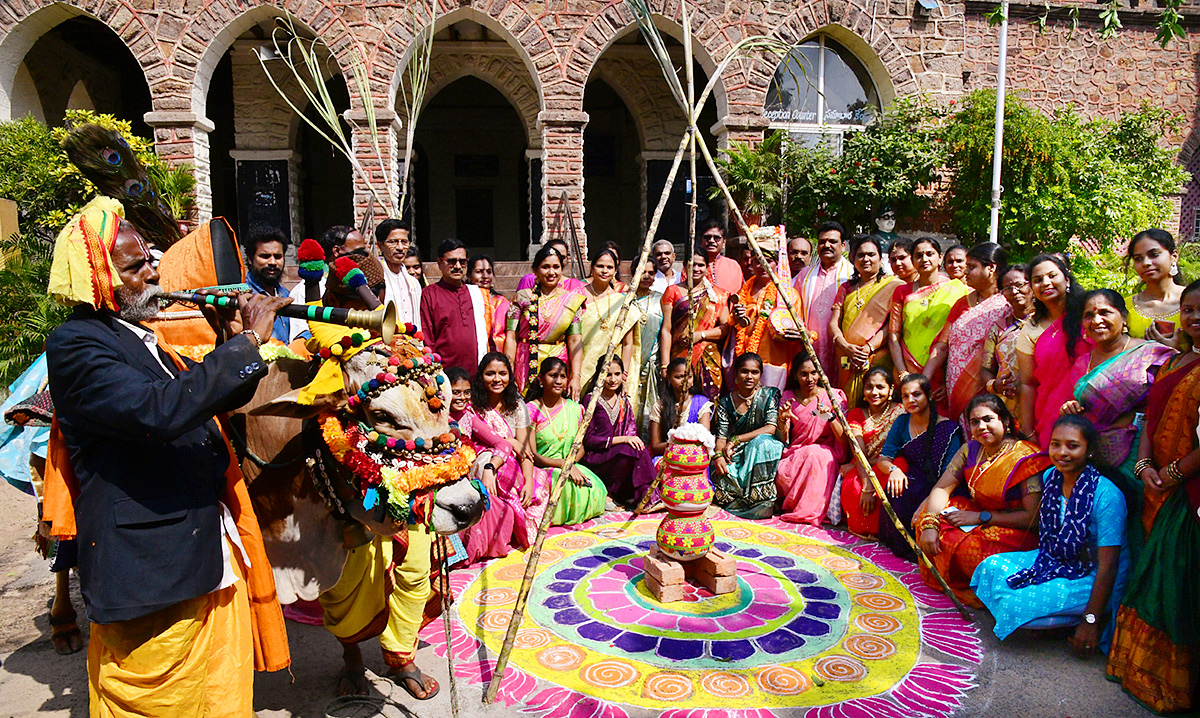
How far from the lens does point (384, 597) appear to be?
3057 millimetres

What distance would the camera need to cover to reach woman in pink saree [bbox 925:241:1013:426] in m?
4.89

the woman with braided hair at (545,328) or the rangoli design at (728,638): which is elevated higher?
the woman with braided hair at (545,328)

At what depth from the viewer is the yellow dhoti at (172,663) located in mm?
2209

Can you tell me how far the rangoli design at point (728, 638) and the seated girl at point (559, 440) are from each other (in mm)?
544

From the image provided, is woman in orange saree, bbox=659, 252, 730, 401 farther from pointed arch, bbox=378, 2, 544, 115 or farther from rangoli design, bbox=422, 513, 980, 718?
pointed arch, bbox=378, 2, 544, 115

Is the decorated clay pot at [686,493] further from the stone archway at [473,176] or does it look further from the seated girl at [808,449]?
the stone archway at [473,176]

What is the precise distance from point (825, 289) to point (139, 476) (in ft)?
17.3

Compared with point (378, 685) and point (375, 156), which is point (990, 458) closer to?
point (378, 685)

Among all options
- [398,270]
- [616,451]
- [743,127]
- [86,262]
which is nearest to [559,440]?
[616,451]

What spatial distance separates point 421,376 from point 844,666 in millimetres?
2430

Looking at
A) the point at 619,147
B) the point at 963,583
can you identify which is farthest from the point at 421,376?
the point at 619,147

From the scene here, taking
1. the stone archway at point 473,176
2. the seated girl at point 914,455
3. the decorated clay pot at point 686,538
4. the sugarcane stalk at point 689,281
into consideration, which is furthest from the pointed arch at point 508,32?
the decorated clay pot at point 686,538

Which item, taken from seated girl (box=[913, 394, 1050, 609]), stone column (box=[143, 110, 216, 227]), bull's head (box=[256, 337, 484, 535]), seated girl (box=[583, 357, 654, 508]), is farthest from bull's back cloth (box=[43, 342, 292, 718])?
stone column (box=[143, 110, 216, 227])

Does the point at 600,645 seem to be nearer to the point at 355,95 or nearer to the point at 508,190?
the point at 355,95
